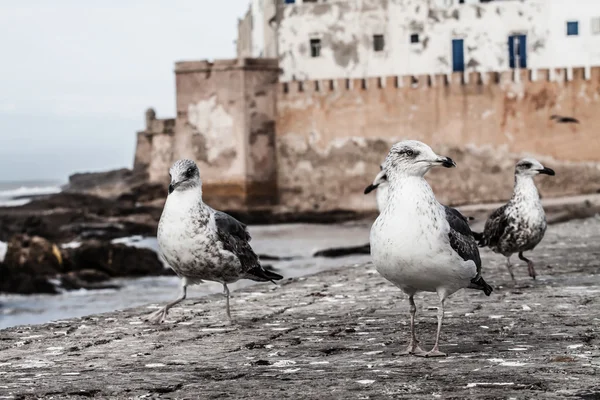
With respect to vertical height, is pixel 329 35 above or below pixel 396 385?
above

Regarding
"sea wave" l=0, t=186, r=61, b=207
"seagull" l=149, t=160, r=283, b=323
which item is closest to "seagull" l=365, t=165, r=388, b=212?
"seagull" l=149, t=160, r=283, b=323

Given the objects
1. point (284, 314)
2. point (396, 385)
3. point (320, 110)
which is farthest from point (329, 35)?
point (396, 385)

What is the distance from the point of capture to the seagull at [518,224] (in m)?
9.03

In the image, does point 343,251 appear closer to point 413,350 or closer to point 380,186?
point 380,186

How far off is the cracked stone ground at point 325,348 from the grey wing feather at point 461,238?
47cm

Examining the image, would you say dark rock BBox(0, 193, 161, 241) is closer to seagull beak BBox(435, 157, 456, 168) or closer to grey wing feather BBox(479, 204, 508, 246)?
grey wing feather BBox(479, 204, 508, 246)

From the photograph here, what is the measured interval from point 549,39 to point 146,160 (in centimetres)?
1690

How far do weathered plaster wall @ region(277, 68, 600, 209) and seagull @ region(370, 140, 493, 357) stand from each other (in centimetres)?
2614

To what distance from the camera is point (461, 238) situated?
5.66 metres

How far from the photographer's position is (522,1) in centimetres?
3588

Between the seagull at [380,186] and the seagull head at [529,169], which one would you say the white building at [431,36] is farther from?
the seagull head at [529,169]

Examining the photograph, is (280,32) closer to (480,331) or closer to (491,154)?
(491,154)

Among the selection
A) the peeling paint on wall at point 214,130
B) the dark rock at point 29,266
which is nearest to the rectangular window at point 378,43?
the peeling paint on wall at point 214,130

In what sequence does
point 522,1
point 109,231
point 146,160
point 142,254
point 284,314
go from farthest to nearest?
point 146,160
point 522,1
point 109,231
point 142,254
point 284,314
